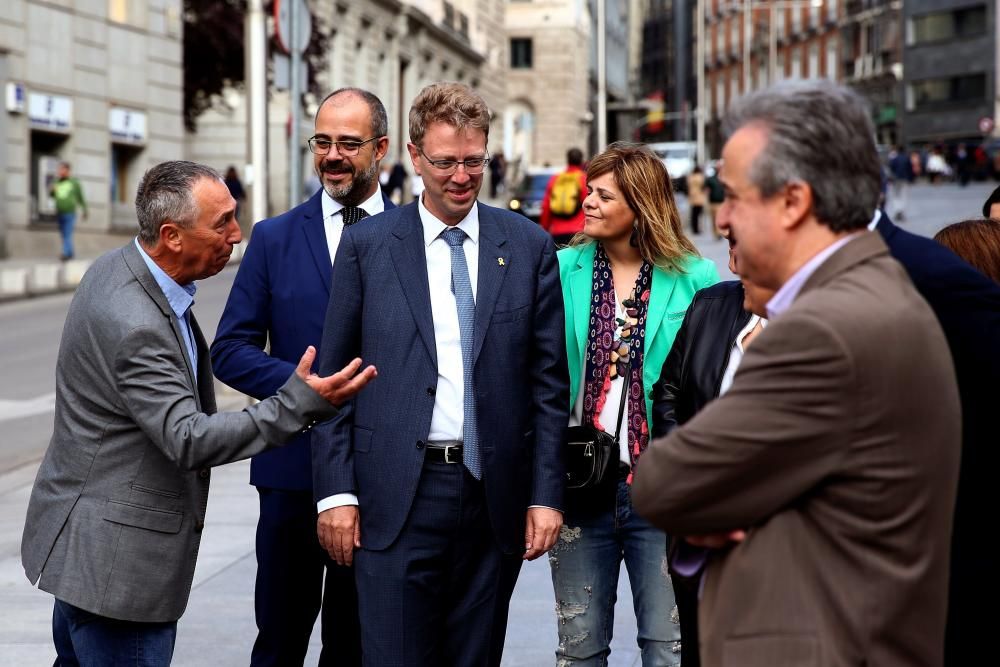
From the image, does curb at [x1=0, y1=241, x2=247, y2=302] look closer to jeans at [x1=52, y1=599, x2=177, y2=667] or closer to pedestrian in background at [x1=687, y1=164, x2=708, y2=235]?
pedestrian in background at [x1=687, y1=164, x2=708, y2=235]

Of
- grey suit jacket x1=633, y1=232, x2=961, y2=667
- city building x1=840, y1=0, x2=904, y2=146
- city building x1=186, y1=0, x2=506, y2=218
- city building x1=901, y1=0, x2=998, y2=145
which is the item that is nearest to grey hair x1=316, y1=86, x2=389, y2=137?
grey suit jacket x1=633, y1=232, x2=961, y2=667

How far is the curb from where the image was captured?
21781 millimetres

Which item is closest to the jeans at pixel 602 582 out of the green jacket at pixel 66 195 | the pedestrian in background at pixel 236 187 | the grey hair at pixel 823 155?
the grey hair at pixel 823 155

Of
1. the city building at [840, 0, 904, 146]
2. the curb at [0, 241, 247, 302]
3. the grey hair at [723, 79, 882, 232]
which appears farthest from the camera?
the city building at [840, 0, 904, 146]

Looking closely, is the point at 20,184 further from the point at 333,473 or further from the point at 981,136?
the point at 981,136

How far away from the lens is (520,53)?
77062mm

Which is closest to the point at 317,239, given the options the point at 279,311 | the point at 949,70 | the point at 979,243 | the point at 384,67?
the point at 279,311

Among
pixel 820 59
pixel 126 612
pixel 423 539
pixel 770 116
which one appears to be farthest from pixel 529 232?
pixel 820 59

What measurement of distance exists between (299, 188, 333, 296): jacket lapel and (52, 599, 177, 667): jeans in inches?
49.9

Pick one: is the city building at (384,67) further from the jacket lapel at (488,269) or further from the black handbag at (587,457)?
the jacket lapel at (488,269)

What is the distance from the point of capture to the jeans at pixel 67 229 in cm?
2733

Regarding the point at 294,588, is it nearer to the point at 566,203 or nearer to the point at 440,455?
the point at 440,455

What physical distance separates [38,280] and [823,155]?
22.0 m

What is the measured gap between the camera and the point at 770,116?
2297mm
